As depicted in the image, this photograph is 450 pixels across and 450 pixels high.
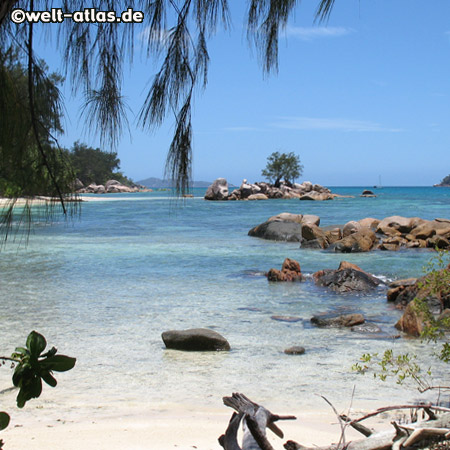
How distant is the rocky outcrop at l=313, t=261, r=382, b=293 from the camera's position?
10.3 meters

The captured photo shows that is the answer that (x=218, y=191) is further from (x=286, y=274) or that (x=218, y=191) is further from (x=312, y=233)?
(x=286, y=274)

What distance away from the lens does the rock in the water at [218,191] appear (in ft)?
193

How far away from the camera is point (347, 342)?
6.68 metres

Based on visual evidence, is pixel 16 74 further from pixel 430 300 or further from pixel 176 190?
pixel 430 300

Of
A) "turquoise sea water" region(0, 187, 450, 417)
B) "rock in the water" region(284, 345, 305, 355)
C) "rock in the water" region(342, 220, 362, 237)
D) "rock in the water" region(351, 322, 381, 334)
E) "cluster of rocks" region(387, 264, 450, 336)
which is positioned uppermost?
"rock in the water" region(342, 220, 362, 237)

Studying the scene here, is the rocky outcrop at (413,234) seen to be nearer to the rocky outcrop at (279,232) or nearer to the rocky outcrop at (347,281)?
the rocky outcrop at (279,232)

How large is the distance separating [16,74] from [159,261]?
12.0 metres

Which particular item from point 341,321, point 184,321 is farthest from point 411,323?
point 184,321

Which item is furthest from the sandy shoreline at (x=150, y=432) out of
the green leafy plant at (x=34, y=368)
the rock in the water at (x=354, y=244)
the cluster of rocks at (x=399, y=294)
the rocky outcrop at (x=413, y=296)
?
the rock in the water at (x=354, y=244)

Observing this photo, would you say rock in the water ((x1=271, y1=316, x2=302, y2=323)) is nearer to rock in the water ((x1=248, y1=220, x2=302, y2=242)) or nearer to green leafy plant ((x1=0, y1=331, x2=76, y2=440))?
green leafy plant ((x1=0, y1=331, x2=76, y2=440))

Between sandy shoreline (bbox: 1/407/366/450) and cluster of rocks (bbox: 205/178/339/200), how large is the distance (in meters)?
54.5

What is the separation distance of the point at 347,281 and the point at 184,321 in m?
3.89

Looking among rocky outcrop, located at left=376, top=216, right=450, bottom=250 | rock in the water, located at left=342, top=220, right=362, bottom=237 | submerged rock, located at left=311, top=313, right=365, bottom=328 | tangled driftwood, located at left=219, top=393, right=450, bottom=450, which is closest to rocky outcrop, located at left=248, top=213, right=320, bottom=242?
rock in the water, located at left=342, top=220, right=362, bottom=237

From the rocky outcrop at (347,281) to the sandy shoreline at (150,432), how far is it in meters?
6.14
